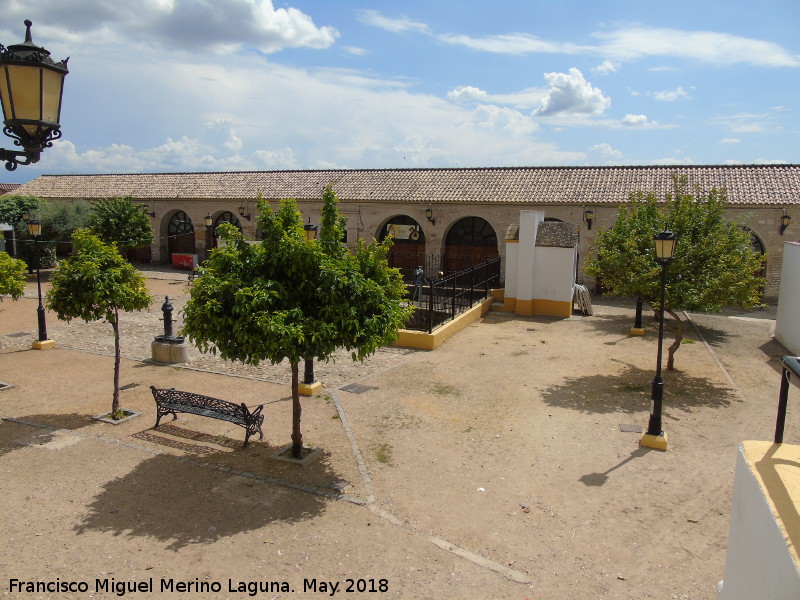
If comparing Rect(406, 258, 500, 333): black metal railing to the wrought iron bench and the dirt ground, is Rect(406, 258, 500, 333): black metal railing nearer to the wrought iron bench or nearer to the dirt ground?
the dirt ground

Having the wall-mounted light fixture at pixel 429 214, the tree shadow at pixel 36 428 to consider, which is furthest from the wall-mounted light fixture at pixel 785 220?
the tree shadow at pixel 36 428

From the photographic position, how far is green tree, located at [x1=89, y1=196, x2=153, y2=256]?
25859mm

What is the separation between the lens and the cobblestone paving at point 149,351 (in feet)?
38.1

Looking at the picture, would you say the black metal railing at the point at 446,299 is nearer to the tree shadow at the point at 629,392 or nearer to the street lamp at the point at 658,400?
the tree shadow at the point at 629,392

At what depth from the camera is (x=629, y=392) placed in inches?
418

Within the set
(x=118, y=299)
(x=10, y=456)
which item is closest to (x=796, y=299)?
(x=118, y=299)

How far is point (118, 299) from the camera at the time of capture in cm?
852

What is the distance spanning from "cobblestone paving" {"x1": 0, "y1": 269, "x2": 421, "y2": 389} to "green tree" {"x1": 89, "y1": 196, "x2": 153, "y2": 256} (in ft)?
30.7

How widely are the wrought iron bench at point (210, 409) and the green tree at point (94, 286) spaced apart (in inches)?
37.4

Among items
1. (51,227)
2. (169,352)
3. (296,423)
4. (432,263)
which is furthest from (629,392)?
(51,227)

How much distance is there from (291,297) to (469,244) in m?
18.5

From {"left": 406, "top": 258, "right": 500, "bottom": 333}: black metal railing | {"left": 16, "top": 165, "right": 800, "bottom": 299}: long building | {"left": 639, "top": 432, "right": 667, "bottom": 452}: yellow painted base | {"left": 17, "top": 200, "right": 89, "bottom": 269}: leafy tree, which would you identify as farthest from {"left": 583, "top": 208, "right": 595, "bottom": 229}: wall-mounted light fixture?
{"left": 17, "top": 200, "right": 89, "bottom": 269}: leafy tree

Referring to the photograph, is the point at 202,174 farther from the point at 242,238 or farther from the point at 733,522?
the point at 733,522

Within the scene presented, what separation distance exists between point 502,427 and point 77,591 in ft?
20.0
